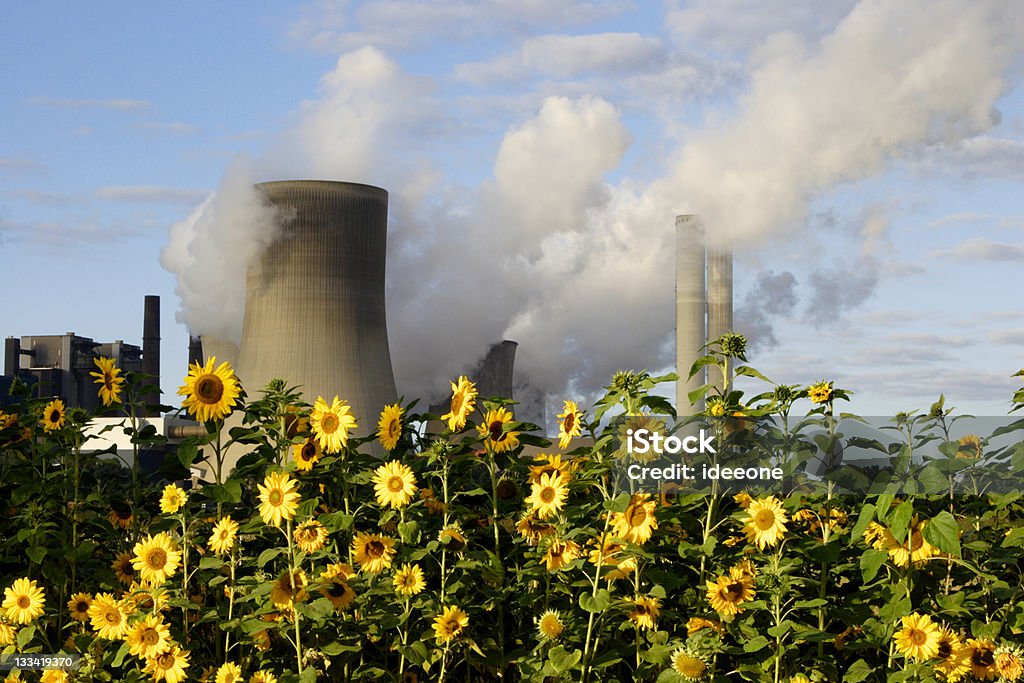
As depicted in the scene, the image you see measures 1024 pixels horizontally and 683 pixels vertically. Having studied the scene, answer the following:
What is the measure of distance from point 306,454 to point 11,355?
144ft

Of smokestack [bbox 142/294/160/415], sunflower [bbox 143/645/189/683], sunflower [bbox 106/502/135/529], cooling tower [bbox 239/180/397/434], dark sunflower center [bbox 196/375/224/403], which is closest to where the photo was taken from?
sunflower [bbox 143/645/189/683]

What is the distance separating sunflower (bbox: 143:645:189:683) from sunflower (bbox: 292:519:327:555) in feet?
1.17

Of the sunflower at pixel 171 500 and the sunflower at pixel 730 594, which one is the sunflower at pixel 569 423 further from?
the sunflower at pixel 171 500

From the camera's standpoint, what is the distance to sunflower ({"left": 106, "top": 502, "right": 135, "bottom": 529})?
286cm

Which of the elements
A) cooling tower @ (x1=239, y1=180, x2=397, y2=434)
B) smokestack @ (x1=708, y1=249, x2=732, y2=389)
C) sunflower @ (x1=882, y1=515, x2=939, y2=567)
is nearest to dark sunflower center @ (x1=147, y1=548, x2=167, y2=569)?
sunflower @ (x1=882, y1=515, x2=939, y2=567)

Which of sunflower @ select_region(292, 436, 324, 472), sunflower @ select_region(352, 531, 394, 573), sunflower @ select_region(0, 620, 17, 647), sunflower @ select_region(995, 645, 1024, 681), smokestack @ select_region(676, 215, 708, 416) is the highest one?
smokestack @ select_region(676, 215, 708, 416)

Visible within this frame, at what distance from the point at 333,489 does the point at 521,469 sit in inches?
17.4

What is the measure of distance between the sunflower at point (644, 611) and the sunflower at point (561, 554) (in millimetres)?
156

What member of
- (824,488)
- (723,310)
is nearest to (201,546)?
(824,488)

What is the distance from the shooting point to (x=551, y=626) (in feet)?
7.70

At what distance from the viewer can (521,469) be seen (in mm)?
2596

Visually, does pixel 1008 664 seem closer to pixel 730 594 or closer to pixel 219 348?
pixel 730 594

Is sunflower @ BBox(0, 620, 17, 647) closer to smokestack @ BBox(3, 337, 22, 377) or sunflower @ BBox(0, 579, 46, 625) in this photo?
sunflower @ BBox(0, 579, 46, 625)

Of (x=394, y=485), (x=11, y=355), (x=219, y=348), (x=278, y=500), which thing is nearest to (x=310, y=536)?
(x=278, y=500)
